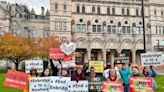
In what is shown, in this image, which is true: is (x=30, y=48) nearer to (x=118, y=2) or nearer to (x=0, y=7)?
(x=0, y=7)

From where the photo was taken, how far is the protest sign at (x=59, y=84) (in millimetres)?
14352

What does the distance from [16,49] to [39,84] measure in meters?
46.9

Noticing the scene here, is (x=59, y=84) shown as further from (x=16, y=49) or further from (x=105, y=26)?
(x=105, y=26)

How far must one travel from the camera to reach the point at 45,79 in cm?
1462

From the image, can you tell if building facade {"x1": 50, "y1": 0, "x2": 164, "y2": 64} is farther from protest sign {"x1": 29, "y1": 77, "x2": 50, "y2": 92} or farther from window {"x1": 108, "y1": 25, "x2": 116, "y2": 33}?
protest sign {"x1": 29, "y1": 77, "x2": 50, "y2": 92}

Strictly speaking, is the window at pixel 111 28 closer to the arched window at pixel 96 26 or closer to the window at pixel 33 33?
the arched window at pixel 96 26

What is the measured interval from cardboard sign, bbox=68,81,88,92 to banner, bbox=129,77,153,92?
2108mm

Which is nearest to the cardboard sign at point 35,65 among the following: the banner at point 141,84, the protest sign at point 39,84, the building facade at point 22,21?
the protest sign at point 39,84

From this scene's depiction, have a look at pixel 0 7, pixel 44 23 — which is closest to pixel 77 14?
pixel 44 23

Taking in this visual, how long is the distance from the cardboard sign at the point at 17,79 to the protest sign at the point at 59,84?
4.34ft

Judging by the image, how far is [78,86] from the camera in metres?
14.6

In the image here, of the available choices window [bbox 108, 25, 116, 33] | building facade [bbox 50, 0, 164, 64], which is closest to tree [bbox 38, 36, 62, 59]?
building facade [bbox 50, 0, 164, 64]

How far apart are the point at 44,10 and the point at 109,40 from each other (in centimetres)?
1708

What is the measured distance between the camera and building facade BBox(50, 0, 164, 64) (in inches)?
2950
